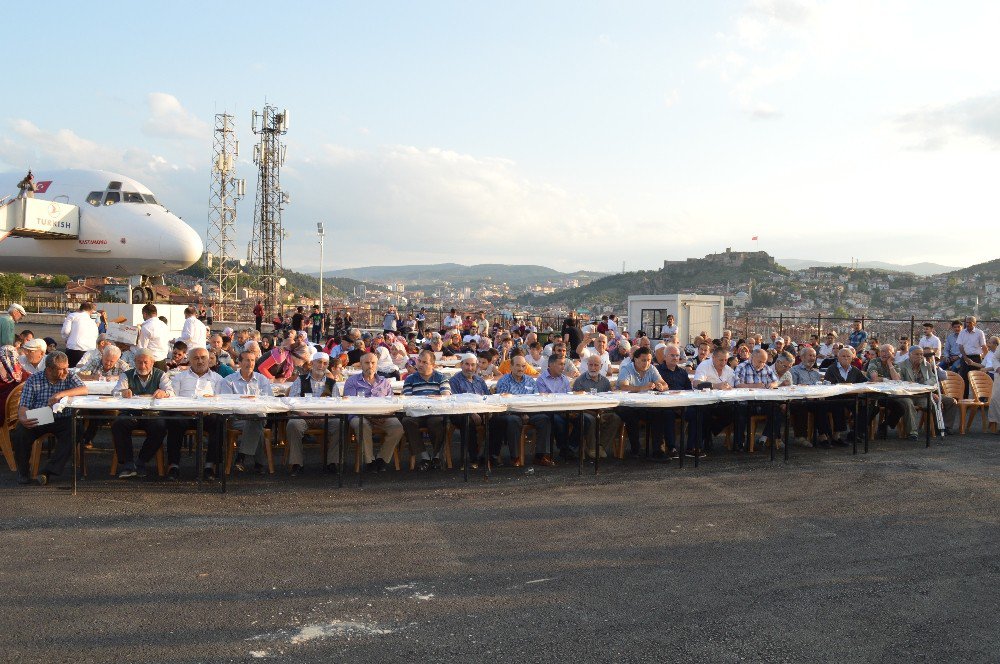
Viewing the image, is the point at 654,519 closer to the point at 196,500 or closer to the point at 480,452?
the point at 480,452

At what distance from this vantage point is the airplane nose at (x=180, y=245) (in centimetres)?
2189

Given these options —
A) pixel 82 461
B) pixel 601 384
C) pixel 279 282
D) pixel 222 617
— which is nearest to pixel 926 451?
pixel 601 384

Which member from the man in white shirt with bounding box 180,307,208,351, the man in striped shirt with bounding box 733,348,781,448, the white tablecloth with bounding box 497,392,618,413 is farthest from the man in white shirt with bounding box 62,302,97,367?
the man in striped shirt with bounding box 733,348,781,448

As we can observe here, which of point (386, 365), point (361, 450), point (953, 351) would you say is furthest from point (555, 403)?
point (953, 351)

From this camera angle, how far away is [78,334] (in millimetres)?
13898

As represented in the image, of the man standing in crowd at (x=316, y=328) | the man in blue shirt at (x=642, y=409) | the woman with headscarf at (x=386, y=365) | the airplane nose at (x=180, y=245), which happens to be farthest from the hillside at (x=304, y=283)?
the man in blue shirt at (x=642, y=409)

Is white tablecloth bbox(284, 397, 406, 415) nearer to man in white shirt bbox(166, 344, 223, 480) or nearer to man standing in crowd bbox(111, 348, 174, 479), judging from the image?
man in white shirt bbox(166, 344, 223, 480)

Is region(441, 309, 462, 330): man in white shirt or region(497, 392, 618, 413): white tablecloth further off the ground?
region(441, 309, 462, 330): man in white shirt

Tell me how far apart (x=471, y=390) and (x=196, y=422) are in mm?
2937

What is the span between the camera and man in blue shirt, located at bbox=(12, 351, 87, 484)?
287 inches

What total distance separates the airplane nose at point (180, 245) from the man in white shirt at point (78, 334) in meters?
8.22

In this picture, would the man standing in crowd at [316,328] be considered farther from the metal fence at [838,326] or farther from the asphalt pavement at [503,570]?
the asphalt pavement at [503,570]

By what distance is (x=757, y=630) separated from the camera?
13.6 feet

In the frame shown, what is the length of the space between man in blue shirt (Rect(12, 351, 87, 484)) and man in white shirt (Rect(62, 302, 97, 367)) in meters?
7.03
